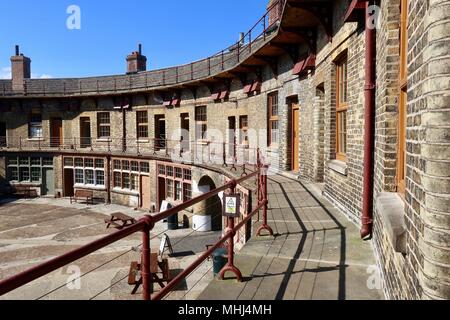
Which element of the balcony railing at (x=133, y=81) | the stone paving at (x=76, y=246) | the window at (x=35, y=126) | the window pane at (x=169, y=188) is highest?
the balcony railing at (x=133, y=81)

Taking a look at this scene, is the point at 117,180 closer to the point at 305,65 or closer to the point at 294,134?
the point at 294,134

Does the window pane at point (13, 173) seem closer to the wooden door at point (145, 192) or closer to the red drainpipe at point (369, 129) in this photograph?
the wooden door at point (145, 192)

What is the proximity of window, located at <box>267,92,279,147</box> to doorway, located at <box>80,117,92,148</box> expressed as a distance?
17167mm

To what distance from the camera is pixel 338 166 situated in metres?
7.31

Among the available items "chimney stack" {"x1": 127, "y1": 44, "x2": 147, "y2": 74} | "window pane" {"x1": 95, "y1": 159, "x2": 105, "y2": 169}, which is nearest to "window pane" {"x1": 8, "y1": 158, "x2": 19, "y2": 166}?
"window pane" {"x1": 95, "y1": 159, "x2": 105, "y2": 169}

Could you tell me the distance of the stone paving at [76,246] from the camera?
1099 cm

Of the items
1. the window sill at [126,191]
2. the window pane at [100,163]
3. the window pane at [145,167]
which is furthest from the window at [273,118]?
the window pane at [100,163]

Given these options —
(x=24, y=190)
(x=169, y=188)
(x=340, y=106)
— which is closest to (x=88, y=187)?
(x=24, y=190)

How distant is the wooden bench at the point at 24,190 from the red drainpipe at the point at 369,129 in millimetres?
27310

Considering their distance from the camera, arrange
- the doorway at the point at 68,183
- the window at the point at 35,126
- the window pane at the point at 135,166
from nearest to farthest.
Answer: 1. the window pane at the point at 135,166
2. the doorway at the point at 68,183
3. the window at the point at 35,126

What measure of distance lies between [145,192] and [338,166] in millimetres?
17527

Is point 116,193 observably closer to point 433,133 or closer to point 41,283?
point 41,283

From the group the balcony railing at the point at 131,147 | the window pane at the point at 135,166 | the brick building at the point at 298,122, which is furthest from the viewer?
the window pane at the point at 135,166

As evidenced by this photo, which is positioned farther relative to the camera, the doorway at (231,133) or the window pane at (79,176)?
the window pane at (79,176)
